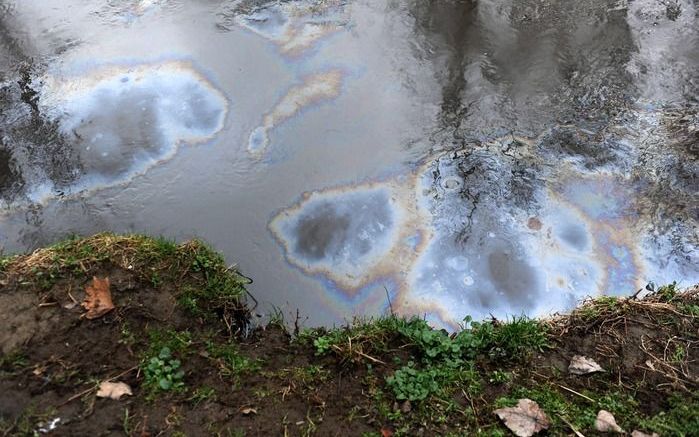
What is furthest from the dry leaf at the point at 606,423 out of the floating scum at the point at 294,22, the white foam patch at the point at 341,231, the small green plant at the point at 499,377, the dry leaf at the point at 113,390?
the floating scum at the point at 294,22

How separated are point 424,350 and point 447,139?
1.63m

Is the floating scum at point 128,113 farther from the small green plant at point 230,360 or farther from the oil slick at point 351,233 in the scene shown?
the small green plant at point 230,360

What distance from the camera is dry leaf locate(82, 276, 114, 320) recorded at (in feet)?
8.83

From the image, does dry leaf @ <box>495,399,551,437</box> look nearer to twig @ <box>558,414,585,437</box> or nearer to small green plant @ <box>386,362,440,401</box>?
twig @ <box>558,414,585,437</box>

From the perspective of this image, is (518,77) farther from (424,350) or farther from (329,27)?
(424,350)

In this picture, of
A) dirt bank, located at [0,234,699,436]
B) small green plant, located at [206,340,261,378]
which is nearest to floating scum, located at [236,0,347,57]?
dirt bank, located at [0,234,699,436]

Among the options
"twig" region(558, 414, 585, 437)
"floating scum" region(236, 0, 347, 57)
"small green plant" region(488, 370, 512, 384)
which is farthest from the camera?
"floating scum" region(236, 0, 347, 57)

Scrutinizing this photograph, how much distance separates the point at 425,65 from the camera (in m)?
4.31

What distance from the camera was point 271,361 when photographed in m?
2.77

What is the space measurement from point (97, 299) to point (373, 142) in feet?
6.50

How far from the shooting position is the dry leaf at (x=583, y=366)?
2.71 meters

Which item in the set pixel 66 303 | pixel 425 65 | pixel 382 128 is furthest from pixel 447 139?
pixel 66 303

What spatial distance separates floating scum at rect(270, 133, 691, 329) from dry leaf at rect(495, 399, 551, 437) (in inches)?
28.2

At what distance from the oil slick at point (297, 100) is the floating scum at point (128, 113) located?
1.02ft
